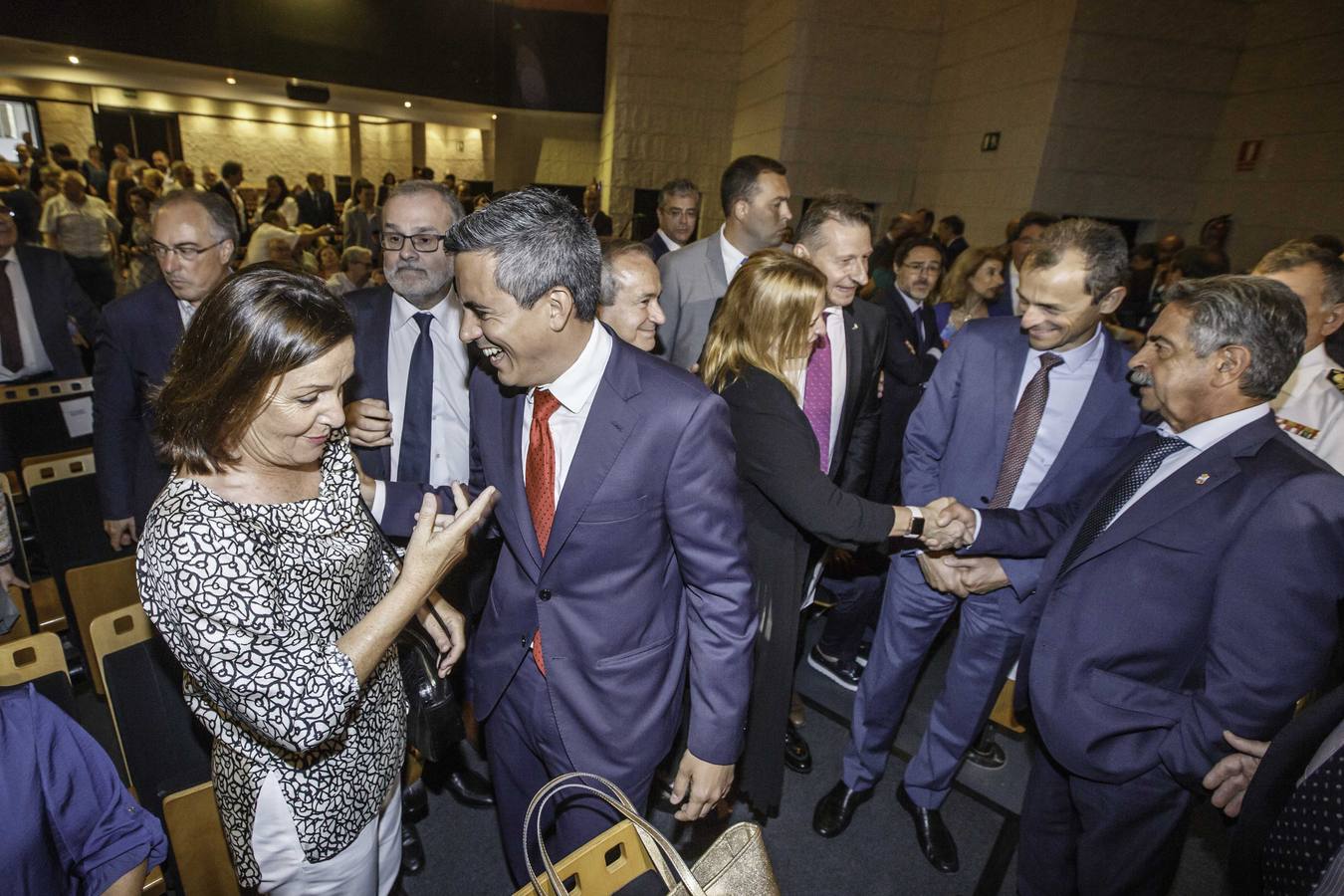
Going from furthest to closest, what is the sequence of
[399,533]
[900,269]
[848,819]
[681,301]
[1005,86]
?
[1005,86] < [900,269] < [681,301] < [848,819] < [399,533]

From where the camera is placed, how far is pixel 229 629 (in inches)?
45.4

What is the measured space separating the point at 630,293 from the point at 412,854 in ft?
6.87

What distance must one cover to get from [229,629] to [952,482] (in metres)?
2.09

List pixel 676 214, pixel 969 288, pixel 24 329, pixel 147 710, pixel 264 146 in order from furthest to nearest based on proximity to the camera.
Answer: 1. pixel 264 146
2. pixel 676 214
3. pixel 969 288
4. pixel 24 329
5. pixel 147 710

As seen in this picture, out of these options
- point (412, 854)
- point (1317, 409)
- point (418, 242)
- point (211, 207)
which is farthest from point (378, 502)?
point (1317, 409)

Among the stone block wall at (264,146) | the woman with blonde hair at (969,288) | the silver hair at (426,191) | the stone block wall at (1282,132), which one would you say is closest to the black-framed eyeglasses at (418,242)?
the silver hair at (426,191)

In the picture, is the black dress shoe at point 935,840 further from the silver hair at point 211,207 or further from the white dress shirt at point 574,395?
the silver hair at point 211,207

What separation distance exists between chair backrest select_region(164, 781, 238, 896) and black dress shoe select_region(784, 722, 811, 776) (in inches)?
78.5

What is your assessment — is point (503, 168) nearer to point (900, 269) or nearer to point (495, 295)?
point (900, 269)

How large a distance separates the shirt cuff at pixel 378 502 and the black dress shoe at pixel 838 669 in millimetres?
2542

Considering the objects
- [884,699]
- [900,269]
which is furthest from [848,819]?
[900,269]

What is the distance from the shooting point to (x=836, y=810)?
100 inches

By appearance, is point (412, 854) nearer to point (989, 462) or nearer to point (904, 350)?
point (989, 462)

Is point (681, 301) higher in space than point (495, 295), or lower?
lower
